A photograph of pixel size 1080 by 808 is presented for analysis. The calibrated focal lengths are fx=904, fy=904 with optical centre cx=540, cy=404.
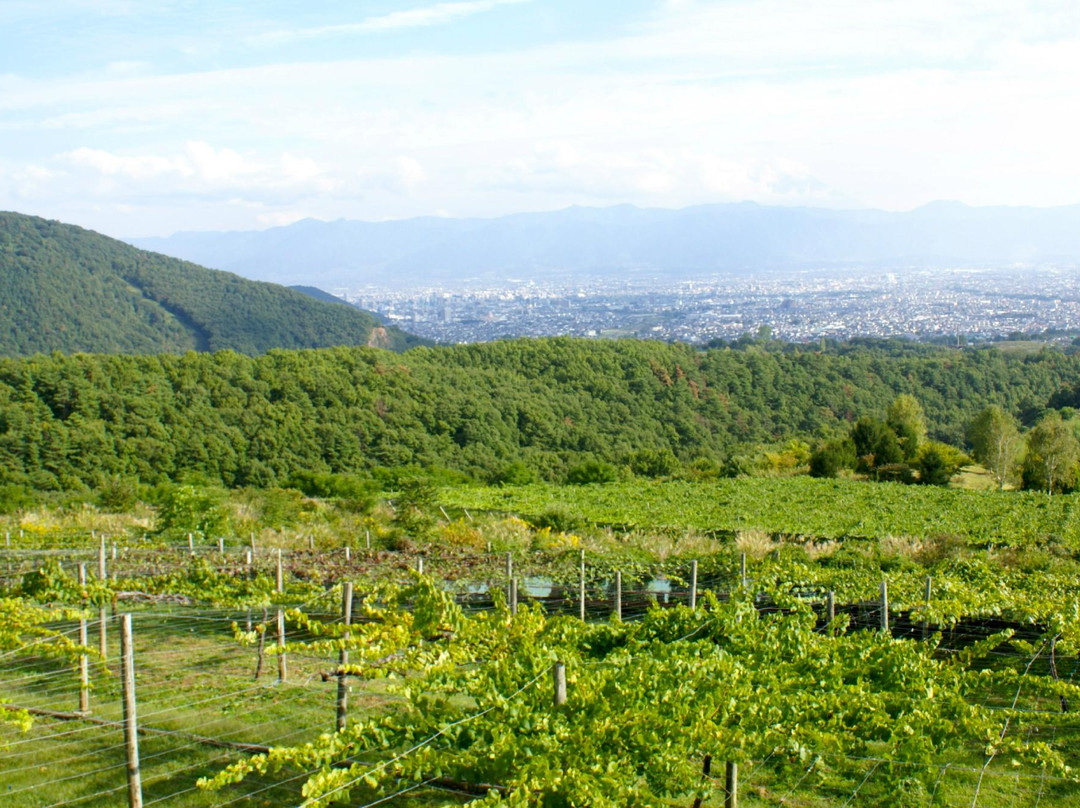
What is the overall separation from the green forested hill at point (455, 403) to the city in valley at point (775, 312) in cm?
4168

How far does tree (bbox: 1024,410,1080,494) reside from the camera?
89.9 feet

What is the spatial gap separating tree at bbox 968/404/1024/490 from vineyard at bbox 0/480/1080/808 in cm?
1925

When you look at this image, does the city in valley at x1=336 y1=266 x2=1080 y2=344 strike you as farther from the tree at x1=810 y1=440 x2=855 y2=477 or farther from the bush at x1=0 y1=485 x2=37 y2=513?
the bush at x1=0 y1=485 x2=37 y2=513

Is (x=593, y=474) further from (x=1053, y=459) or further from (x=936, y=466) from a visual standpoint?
(x=1053, y=459)

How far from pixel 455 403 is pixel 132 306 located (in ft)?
156

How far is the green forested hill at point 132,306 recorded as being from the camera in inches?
2953

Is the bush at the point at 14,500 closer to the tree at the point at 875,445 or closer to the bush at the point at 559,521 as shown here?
the bush at the point at 559,521

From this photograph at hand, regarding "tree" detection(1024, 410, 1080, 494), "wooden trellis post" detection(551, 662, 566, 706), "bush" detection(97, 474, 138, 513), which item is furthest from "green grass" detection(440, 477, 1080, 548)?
"wooden trellis post" detection(551, 662, 566, 706)

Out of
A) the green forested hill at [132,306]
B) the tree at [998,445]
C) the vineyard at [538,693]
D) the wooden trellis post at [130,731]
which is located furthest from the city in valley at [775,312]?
the wooden trellis post at [130,731]

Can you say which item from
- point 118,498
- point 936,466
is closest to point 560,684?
point 118,498

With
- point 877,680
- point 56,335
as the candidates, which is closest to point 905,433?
point 877,680

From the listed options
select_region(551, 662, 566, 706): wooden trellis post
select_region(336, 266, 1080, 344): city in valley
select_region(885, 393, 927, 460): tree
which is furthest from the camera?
select_region(336, 266, 1080, 344): city in valley

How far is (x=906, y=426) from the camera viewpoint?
115ft

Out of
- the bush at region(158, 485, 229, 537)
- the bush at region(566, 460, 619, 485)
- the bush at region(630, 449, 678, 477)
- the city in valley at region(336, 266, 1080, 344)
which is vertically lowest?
the bush at region(630, 449, 678, 477)
